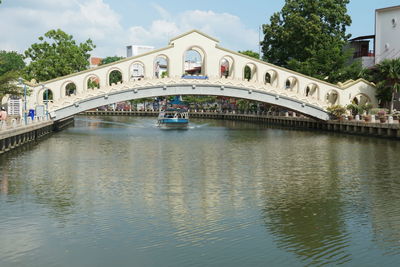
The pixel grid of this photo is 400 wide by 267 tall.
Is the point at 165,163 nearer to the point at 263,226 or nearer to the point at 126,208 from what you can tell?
the point at 126,208

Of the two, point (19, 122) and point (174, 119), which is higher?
point (19, 122)

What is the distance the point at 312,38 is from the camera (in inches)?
3302

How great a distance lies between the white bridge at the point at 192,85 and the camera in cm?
6259

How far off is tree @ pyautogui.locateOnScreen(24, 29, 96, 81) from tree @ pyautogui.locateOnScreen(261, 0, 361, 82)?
28.7 m

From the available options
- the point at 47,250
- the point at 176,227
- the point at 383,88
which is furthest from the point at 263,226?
the point at 383,88

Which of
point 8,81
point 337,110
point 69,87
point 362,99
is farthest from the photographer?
point 69,87

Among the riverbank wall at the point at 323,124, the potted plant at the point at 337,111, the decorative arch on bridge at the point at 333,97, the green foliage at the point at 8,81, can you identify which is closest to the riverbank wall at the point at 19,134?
the green foliage at the point at 8,81

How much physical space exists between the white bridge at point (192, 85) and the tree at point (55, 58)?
16.4 meters

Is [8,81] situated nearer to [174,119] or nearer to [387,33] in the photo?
[174,119]

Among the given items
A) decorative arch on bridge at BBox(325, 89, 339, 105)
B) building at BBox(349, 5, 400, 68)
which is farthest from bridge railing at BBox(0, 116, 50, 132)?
building at BBox(349, 5, 400, 68)

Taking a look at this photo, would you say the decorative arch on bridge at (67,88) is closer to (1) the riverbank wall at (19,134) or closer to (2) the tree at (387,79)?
(1) the riverbank wall at (19,134)

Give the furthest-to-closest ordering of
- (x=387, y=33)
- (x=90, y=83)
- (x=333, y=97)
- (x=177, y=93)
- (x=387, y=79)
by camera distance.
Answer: (x=90, y=83), (x=387, y=33), (x=333, y=97), (x=387, y=79), (x=177, y=93)

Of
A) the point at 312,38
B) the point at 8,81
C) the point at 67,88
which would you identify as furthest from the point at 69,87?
the point at 8,81

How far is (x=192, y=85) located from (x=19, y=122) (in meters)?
23.2
